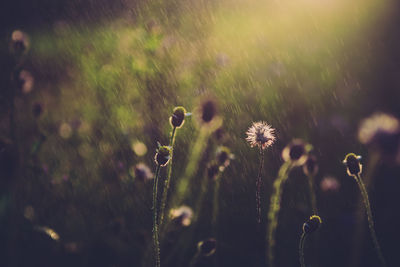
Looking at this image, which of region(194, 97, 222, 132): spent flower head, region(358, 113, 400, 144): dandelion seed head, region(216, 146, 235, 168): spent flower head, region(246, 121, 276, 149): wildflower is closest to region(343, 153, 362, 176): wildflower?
region(358, 113, 400, 144): dandelion seed head

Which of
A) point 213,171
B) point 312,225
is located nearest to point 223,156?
point 213,171

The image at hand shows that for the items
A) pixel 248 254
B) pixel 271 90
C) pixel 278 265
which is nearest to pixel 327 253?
pixel 278 265

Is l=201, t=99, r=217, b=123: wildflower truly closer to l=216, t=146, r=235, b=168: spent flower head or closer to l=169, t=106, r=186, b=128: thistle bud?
l=216, t=146, r=235, b=168: spent flower head

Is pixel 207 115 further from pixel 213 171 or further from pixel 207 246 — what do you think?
pixel 207 246

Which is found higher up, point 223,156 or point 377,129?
point 223,156

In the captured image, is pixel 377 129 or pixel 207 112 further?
pixel 207 112

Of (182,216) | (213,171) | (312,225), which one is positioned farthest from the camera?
(182,216)

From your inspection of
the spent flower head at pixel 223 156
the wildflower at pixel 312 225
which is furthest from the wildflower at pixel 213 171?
the wildflower at pixel 312 225

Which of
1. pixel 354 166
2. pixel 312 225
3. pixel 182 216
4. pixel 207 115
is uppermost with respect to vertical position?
pixel 207 115

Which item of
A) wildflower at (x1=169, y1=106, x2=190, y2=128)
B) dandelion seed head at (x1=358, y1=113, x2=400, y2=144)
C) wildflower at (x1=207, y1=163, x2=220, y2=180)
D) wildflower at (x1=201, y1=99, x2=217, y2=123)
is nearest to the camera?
dandelion seed head at (x1=358, y1=113, x2=400, y2=144)

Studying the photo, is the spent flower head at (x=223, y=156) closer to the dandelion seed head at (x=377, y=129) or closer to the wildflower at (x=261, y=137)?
the wildflower at (x=261, y=137)

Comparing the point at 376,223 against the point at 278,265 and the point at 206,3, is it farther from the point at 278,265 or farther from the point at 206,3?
the point at 206,3
